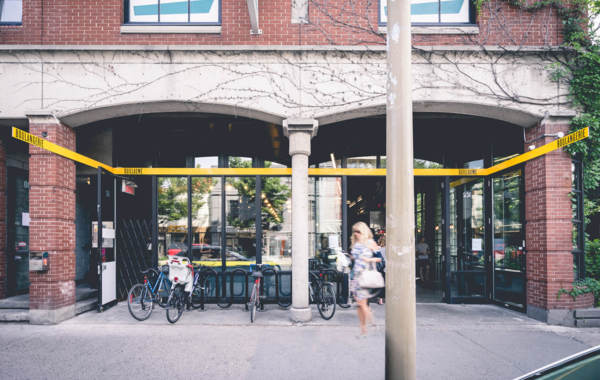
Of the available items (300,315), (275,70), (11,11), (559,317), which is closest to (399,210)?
(300,315)

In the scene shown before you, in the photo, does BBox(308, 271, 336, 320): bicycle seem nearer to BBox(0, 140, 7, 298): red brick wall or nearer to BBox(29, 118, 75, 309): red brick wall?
BBox(29, 118, 75, 309): red brick wall

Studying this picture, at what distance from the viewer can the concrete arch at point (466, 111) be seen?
7.67 meters

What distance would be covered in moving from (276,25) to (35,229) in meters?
6.56

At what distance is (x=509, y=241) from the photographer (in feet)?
28.4

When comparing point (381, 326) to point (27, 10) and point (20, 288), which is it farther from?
point (27, 10)

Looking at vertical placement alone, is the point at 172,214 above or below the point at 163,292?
above

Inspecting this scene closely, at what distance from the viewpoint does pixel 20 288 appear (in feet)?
28.8

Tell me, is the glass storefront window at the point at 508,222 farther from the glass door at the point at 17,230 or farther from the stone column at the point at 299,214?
the glass door at the point at 17,230

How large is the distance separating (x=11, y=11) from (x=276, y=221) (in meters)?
7.62

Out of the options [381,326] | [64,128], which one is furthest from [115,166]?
[381,326]

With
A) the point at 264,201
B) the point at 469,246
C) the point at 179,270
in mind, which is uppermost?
the point at 264,201

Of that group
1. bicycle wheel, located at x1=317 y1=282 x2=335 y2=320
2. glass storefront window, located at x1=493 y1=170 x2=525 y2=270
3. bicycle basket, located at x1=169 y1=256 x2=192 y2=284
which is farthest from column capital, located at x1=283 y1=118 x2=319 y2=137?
glass storefront window, located at x1=493 y1=170 x2=525 y2=270

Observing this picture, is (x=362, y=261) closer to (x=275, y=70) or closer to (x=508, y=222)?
(x=275, y=70)

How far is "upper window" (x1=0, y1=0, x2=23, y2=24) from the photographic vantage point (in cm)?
788
